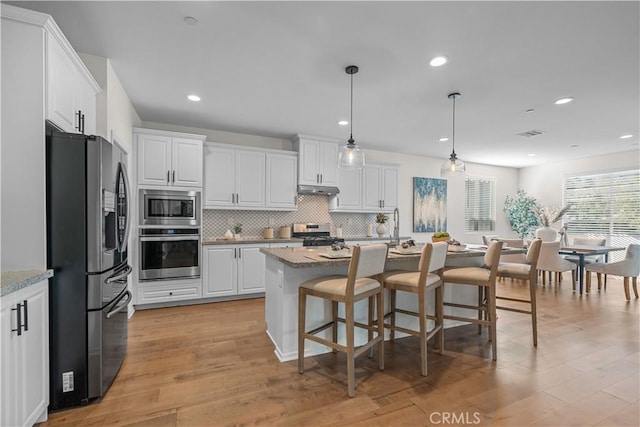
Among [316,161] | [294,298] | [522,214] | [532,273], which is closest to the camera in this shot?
[294,298]

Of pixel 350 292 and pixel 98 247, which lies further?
pixel 350 292

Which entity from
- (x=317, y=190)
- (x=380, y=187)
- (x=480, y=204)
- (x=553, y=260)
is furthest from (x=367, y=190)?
(x=480, y=204)

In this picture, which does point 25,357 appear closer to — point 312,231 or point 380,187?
point 312,231

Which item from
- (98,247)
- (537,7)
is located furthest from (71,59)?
(537,7)

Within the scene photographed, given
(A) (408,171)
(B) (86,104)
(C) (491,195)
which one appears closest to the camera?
(B) (86,104)

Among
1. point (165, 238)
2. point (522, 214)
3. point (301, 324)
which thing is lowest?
point (301, 324)

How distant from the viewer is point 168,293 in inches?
160

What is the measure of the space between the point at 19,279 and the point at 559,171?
930 centimetres

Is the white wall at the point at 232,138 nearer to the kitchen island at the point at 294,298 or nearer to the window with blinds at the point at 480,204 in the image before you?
the kitchen island at the point at 294,298

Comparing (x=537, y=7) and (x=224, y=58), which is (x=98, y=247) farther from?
(x=537, y=7)

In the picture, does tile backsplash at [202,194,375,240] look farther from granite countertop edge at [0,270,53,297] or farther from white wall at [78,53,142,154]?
granite countertop edge at [0,270,53,297]

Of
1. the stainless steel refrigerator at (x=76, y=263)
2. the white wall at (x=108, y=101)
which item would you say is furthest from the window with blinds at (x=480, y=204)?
Answer: the stainless steel refrigerator at (x=76, y=263)

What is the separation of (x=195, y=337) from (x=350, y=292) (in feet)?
6.27

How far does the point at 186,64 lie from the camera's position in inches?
110
